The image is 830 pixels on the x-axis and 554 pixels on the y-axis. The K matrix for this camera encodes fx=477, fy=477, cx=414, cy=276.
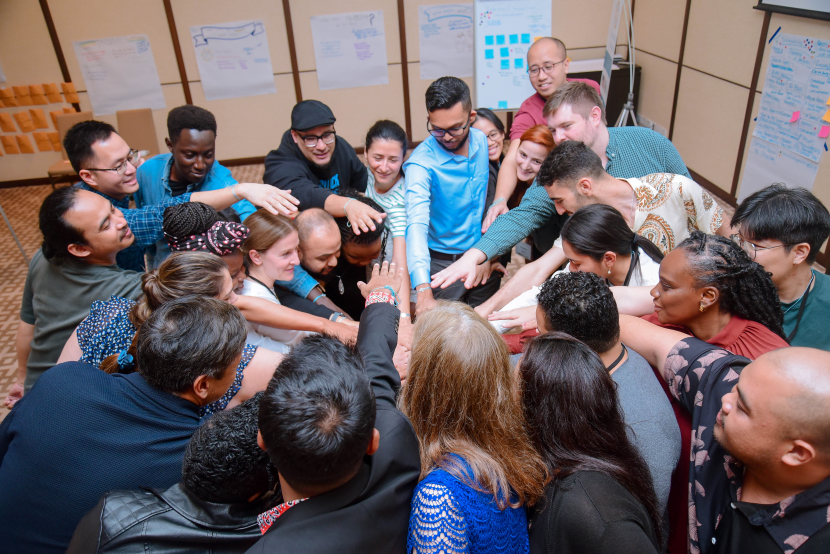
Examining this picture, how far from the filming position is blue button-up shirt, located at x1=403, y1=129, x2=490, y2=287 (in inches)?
84.6

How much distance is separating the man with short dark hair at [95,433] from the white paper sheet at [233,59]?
17.6ft

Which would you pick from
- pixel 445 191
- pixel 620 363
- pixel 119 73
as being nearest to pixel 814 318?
pixel 620 363

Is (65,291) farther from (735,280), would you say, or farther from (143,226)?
(735,280)

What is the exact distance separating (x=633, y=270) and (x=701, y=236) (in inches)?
14.3

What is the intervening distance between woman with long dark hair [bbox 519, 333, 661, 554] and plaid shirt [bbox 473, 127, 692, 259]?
1.10 meters

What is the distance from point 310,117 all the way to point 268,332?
102cm

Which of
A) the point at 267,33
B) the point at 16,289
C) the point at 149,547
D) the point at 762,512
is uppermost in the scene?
the point at 267,33

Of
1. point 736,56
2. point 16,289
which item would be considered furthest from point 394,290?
point 736,56

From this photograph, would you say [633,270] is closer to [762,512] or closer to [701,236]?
[701,236]

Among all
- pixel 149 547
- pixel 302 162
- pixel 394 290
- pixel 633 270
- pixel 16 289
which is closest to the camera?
pixel 149 547

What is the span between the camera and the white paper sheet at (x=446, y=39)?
568 cm

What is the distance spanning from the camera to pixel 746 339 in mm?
1316

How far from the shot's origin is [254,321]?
1.77m

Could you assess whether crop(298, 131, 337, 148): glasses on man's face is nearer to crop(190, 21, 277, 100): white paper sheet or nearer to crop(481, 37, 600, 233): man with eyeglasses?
crop(481, 37, 600, 233): man with eyeglasses
